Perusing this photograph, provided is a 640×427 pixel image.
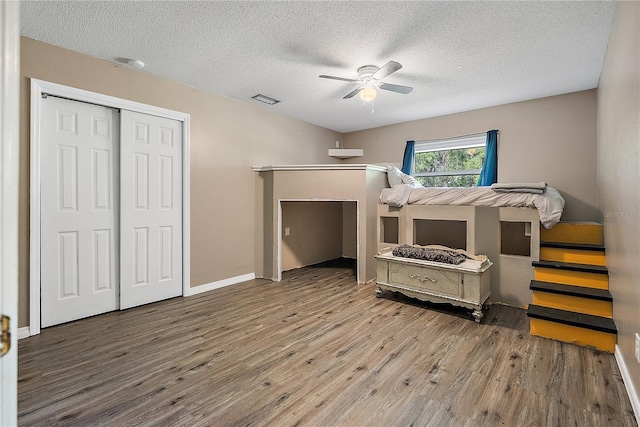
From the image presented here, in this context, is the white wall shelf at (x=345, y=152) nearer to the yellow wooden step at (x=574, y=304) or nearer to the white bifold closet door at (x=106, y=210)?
the white bifold closet door at (x=106, y=210)

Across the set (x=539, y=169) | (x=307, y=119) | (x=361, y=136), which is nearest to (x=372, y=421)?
(x=539, y=169)

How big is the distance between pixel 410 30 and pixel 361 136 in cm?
348

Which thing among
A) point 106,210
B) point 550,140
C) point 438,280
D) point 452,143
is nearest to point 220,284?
point 106,210

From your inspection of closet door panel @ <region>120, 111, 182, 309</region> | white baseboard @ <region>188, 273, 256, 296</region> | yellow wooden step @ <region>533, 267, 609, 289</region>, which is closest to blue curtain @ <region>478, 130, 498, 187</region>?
yellow wooden step @ <region>533, 267, 609, 289</region>

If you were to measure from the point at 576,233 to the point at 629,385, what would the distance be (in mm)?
1913

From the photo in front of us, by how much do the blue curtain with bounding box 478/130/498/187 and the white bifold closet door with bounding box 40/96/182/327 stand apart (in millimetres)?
4076

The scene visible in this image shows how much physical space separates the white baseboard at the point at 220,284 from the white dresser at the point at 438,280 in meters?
1.86

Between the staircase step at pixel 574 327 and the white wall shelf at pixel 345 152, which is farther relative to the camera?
the white wall shelf at pixel 345 152

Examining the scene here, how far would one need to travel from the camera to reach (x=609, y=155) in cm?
266

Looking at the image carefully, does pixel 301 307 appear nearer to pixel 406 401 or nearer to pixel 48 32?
pixel 406 401

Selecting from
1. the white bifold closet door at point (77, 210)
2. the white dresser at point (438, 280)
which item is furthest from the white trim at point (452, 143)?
the white bifold closet door at point (77, 210)

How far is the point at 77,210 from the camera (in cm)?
288

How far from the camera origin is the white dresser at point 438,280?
2930 millimetres

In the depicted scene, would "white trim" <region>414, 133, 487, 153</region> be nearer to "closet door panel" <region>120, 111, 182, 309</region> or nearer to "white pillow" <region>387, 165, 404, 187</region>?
"white pillow" <region>387, 165, 404, 187</region>
